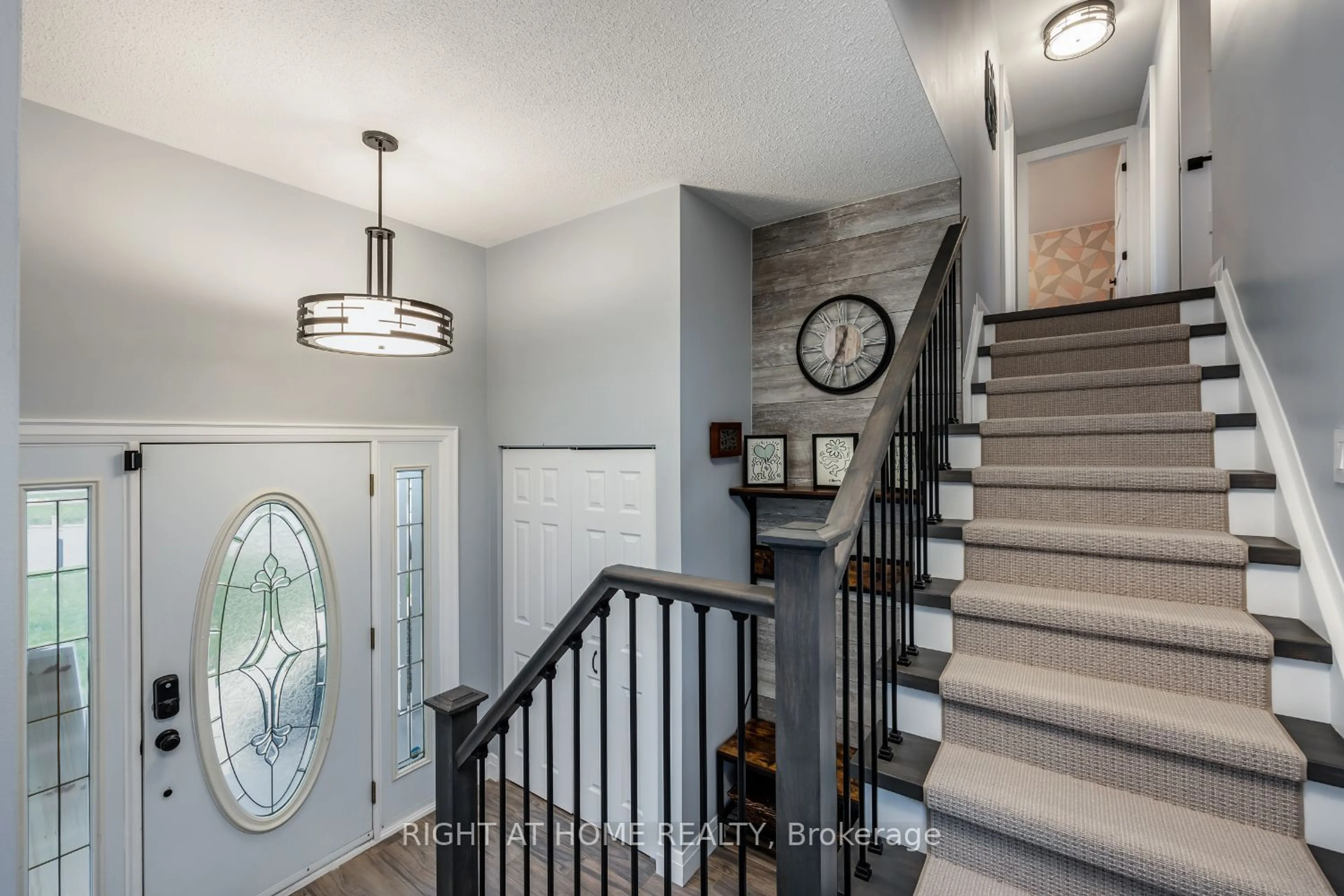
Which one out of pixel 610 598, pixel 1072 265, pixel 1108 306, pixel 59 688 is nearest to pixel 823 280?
pixel 1108 306

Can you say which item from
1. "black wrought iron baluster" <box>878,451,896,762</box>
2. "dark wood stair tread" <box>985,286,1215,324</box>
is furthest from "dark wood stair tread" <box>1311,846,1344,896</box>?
"dark wood stair tread" <box>985,286,1215,324</box>

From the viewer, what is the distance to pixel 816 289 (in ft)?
10.3

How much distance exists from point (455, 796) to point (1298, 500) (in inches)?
95.7

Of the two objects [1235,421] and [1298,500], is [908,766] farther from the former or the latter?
[1235,421]

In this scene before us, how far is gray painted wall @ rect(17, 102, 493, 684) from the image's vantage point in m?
2.04

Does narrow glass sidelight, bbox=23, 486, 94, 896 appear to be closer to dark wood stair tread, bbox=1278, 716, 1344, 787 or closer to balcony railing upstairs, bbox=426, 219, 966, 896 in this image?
A: balcony railing upstairs, bbox=426, 219, 966, 896

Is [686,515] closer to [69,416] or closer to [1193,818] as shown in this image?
[1193,818]

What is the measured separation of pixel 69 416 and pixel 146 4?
1.39m

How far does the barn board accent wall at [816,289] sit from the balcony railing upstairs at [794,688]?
1.26ft

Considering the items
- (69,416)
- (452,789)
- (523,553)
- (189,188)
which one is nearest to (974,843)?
(452,789)

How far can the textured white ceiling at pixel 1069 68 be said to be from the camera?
368 cm

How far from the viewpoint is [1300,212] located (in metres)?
1.65

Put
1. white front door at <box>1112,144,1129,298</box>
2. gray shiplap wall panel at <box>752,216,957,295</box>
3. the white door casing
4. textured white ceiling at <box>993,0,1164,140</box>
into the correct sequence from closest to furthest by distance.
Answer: the white door casing < gray shiplap wall panel at <box>752,216,957,295</box> < textured white ceiling at <box>993,0,1164,140</box> < white front door at <box>1112,144,1129,298</box>

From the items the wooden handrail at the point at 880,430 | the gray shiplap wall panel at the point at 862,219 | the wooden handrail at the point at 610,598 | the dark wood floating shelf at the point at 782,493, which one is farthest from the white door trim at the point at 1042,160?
the wooden handrail at the point at 610,598
